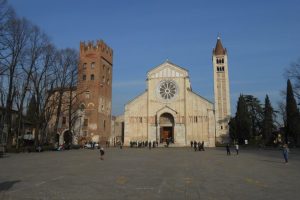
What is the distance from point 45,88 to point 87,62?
98.6ft

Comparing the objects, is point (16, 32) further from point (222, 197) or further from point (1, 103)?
point (222, 197)

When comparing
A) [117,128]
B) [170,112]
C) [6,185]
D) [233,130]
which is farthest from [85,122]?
[6,185]

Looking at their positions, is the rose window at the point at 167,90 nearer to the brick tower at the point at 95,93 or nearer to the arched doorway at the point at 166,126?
the arched doorway at the point at 166,126

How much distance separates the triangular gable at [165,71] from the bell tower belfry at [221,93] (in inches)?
510

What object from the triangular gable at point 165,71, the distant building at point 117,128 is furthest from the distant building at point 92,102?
the triangular gable at point 165,71

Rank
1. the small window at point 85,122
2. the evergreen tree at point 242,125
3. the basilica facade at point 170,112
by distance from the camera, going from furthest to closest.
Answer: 1. the evergreen tree at point 242,125
2. the small window at point 85,122
3. the basilica facade at point 170,112

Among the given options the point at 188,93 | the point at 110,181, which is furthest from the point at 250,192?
the point at 188,93

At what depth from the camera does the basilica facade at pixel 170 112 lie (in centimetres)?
6053

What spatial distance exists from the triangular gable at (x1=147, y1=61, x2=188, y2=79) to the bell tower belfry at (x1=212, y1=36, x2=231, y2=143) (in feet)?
42.5

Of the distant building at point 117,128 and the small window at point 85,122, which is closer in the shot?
the small window at point 85,122

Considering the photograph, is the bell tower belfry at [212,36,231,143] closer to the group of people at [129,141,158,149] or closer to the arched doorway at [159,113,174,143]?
the arched doorway at [159,113,174,143]

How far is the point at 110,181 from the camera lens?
11.9 meters

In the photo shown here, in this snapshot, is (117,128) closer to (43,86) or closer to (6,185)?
(43,86)

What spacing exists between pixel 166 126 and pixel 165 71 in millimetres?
11708
